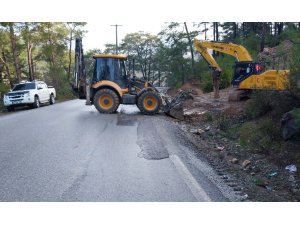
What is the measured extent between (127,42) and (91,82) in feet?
139

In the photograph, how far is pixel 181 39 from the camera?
3797cm

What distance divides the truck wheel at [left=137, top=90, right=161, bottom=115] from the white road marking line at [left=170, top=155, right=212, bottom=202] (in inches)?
292

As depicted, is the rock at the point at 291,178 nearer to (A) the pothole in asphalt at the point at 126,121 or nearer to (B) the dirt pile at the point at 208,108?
(A) the pothole in asphalt at the point at 126,121

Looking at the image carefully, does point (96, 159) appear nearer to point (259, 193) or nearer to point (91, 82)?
→ point (259, 193)

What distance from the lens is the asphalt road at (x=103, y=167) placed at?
15.1ft

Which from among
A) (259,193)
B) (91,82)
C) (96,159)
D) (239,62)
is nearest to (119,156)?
(96,159)

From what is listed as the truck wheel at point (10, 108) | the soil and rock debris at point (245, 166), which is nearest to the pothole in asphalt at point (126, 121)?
the soil and rock debris at point (245, 166)

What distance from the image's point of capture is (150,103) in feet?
46.1

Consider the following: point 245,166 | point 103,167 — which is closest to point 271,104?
point 245,166

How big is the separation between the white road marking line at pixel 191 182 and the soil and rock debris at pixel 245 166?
1.90 ft

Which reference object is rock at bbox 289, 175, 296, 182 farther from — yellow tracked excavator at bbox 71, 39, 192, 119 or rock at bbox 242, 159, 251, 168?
yellow tracked excavator at bbox 71, 39, 192, 119

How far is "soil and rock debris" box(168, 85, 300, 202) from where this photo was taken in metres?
5.01

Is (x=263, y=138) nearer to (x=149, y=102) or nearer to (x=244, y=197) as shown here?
(x=244, y=197)

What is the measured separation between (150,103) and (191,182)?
29.8 feet
